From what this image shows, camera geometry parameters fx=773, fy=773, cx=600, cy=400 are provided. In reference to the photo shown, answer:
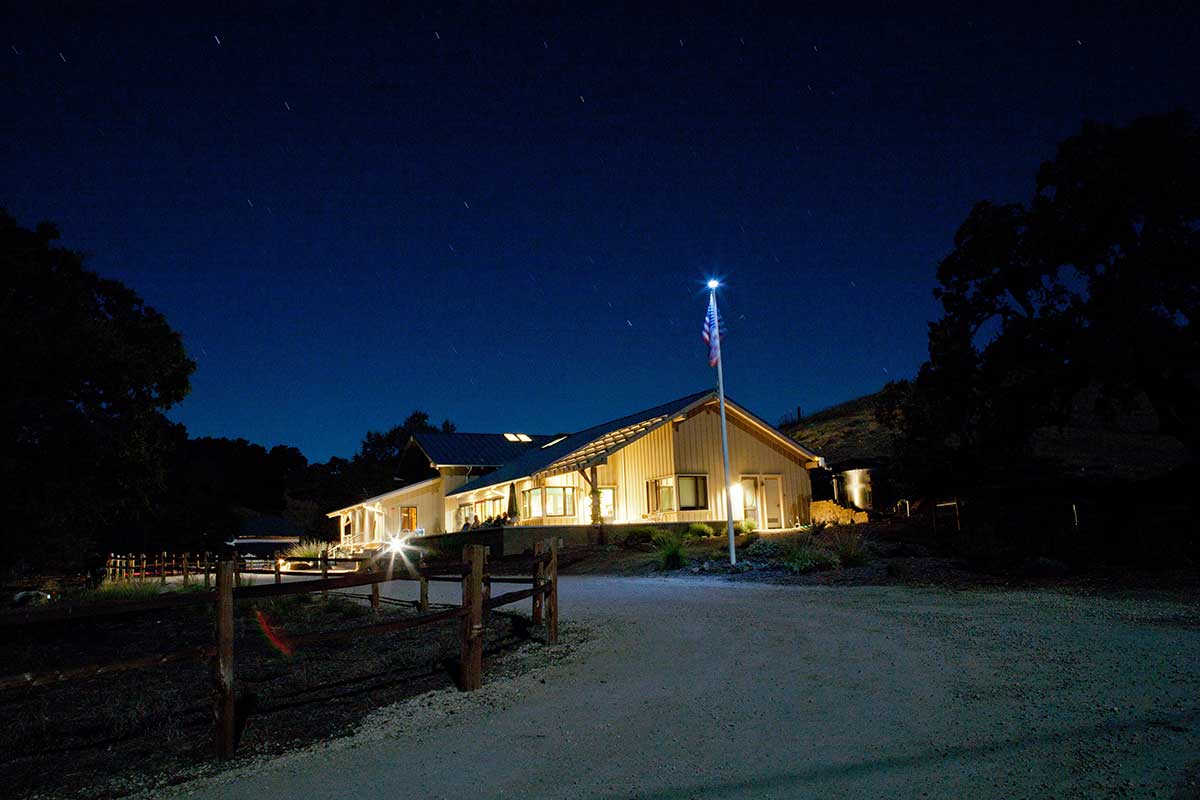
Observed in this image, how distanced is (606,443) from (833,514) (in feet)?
→ 28.3

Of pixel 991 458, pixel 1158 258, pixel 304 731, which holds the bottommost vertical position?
pixel 304 731

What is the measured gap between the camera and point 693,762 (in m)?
4.77

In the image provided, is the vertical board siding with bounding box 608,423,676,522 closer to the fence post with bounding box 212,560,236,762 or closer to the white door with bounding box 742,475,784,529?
the white door with bounding box 742,475,784,529

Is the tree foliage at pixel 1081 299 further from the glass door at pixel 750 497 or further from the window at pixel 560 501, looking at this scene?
the window at pixel 560 501

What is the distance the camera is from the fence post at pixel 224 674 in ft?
18.4

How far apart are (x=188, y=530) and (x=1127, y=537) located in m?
50.4

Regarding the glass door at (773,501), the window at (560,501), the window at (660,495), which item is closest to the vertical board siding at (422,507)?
the window at (560,501)

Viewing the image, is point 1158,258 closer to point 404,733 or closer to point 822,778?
point 822,778

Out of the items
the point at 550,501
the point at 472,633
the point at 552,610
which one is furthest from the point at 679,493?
the point at 472,633

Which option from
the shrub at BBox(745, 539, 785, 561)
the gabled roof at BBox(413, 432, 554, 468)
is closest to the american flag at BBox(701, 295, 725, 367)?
the shrub at BBox(745, 539, 785, 561)

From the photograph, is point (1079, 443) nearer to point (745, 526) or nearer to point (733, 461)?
point (733, 461)

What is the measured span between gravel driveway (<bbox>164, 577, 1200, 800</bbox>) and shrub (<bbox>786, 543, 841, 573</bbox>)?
6.16m

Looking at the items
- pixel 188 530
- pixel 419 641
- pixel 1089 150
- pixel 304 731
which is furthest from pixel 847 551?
pixel 188 530

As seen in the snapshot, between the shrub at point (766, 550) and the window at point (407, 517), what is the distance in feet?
Result: 84.3
